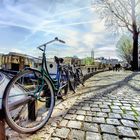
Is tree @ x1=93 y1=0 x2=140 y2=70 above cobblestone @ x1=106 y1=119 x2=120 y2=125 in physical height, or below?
above

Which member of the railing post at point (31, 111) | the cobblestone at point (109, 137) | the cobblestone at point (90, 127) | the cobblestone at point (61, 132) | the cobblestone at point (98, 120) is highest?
the railing post at point (31, 111)

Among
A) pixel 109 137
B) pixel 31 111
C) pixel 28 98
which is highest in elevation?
pixel 28 98

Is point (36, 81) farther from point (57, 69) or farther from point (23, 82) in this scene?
point (57, 69)

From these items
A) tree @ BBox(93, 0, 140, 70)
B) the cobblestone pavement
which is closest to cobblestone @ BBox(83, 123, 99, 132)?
the cobblestone pavement

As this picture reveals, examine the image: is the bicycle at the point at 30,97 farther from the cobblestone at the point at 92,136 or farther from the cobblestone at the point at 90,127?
the cobblestone at the point at 92,136

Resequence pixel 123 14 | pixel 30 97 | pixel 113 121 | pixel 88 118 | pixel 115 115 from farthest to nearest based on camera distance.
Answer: pixel 123 14 < pixel 115 115 < pixel 88 118 < pixel 113 121 < pixel 30 97

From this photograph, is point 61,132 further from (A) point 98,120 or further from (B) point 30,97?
(A) point 98,120

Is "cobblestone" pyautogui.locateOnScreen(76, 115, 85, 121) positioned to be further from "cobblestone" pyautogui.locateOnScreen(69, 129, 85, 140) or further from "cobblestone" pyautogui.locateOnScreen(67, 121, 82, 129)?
"cobblestone" pyautogui.locateOnScreen(69, 129, 85, 140)

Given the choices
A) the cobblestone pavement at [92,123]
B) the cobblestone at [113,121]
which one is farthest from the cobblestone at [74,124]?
the cobblestone at [113,121]

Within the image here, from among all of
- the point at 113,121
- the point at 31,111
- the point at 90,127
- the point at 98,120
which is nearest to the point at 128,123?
the point at 113,121

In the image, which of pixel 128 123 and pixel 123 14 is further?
pixel 123 14

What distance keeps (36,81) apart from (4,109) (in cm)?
100

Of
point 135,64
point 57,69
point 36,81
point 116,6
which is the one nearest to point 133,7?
point 116,6

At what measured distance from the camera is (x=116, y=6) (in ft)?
71.8
